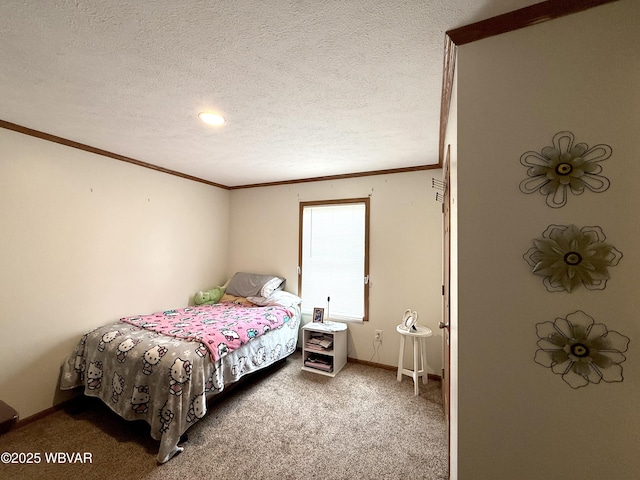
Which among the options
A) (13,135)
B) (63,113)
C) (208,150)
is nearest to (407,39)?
(208,150)

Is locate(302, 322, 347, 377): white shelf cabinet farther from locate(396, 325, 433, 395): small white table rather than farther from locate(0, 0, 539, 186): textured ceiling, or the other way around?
locate(0, 0, 539, 186): textured ceiling

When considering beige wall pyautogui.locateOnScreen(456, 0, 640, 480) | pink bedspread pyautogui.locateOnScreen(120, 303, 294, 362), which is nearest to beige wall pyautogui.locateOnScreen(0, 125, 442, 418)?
pink bedspread pyautogui.locateOnScreen(120, 303, 294, 362)

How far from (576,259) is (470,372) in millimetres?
544

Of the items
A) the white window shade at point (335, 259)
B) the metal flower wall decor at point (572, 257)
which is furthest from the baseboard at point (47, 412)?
the metal flower wall decor at point (572, 257)

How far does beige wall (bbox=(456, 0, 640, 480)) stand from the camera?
2.92 feet

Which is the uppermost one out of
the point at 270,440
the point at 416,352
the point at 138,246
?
the point at 138,246

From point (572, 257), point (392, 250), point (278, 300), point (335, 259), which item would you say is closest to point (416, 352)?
point (392, 250)

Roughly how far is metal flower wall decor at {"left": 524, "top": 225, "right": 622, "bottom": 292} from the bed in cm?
217

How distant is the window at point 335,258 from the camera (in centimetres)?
345

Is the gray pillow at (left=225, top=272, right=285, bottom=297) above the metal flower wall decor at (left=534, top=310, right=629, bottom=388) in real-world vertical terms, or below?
below

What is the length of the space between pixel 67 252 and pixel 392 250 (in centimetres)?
328

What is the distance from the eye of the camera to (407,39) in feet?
3.92

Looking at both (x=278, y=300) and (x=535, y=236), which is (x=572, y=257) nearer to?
(x=535, y=236)

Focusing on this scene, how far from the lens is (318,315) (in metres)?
3.39
